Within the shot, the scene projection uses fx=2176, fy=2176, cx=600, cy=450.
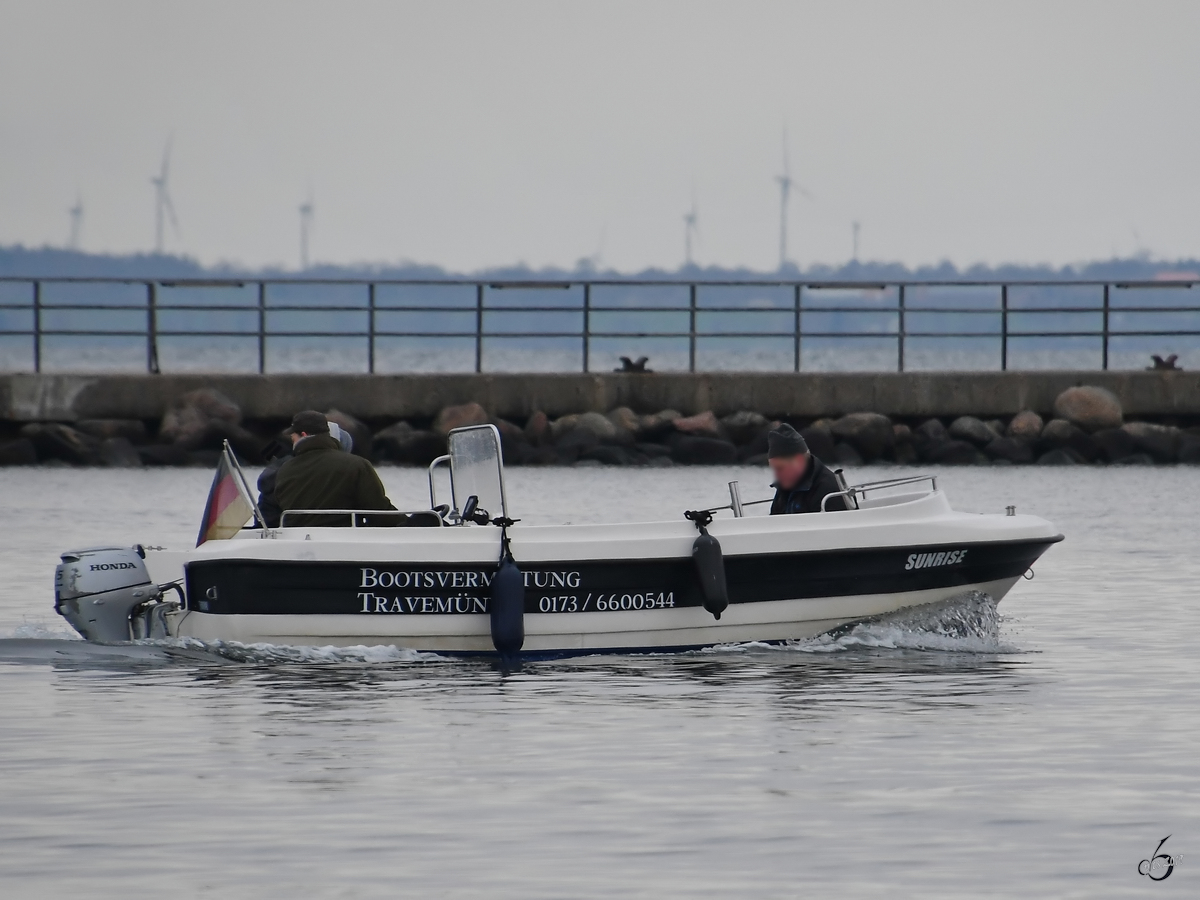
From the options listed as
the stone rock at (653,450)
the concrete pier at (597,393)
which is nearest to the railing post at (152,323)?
the concrete pier at (597,393)

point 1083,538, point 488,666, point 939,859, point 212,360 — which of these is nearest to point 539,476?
point 1083,538

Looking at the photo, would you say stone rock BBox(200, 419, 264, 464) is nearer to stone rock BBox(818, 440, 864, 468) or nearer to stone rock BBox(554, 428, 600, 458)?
stone rock BBox(554, 428, 600, 458)

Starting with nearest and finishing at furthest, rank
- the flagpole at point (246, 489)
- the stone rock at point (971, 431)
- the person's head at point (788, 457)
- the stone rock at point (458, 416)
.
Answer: the flagpole at point (246, 489) → the person's head at point (788, 457) → the stone rock at point (458, 416) → the stone rock at point (971, 431)

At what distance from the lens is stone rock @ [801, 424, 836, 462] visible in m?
27.6

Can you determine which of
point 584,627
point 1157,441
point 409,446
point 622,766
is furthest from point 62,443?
point 622,766

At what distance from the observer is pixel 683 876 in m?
6.98

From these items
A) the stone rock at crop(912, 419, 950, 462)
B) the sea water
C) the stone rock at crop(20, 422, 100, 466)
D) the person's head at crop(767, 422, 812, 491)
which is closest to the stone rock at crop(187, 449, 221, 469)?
the stone rock at crop(20, 422, 100, 466)

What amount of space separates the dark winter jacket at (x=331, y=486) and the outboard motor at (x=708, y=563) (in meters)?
1.64

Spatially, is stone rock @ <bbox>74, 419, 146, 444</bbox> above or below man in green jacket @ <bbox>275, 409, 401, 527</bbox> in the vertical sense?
below

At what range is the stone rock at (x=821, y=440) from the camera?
90.5ft

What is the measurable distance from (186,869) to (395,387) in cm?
2081

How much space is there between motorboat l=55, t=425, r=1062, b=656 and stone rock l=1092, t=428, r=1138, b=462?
17.0 metres

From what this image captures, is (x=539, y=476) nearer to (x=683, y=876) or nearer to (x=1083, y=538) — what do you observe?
(x=1083, y=538)

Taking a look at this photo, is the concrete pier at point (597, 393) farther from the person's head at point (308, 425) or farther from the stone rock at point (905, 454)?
the person's head at point (308, 425)
